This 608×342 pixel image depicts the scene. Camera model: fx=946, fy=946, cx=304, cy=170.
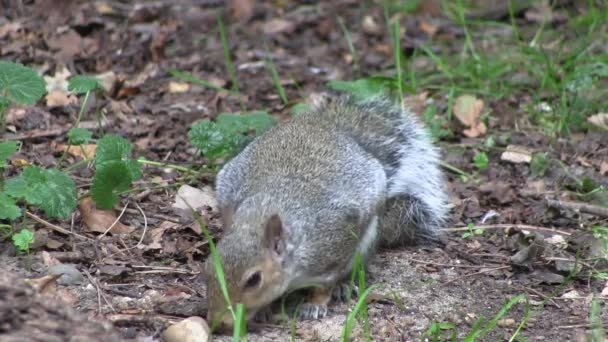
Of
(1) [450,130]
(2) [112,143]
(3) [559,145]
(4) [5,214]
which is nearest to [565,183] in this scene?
(3) [559,145]

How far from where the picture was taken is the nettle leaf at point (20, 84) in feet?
14.8

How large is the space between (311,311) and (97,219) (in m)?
1.30

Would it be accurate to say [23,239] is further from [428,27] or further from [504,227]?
[428,27]

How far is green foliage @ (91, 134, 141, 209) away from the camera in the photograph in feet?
15.4

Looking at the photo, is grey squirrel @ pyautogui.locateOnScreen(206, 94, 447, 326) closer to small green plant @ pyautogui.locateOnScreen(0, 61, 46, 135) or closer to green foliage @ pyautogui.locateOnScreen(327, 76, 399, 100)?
green foliage @ pyautogui.locateOnScreen(327, 76, 399, 100)

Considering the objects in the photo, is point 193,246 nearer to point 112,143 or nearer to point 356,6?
point 112,143

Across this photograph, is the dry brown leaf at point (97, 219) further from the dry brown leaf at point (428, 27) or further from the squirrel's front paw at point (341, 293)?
the dry brown leaf at point (428, 27)

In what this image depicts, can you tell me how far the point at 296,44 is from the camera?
8.04 metres

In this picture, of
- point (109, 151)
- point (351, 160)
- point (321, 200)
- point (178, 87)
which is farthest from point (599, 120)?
point (109, 151)

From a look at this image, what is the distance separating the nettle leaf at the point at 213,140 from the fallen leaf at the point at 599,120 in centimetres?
252

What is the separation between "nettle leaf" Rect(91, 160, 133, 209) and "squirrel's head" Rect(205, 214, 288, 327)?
3.12 ft

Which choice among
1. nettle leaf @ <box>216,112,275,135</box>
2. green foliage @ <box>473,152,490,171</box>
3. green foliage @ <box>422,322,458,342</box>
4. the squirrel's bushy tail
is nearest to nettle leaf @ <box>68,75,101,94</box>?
nettle leaf @ <box>216,112,275,135</box>

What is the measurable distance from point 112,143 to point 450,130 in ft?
8.38

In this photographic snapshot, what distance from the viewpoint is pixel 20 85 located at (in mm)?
4547
